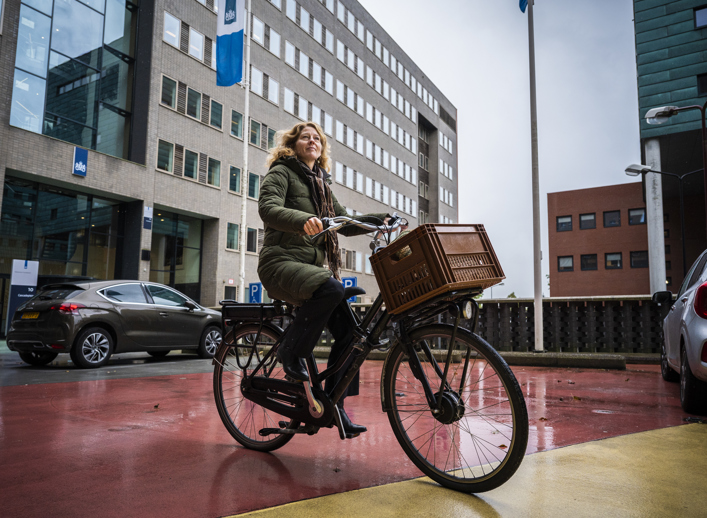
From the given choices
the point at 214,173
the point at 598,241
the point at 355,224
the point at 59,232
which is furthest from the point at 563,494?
the point at 598,241

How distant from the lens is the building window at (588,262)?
5132 centimetres

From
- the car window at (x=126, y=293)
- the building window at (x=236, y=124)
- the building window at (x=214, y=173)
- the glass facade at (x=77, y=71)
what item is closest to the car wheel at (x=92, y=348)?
the car window at (x=126, y=293)

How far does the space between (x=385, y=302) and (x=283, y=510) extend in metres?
1.13

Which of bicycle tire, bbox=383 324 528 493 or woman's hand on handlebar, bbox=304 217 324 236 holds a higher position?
woman's hand on handlebar, bbox=304 217 324 236

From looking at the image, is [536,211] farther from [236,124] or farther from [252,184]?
[252,184]

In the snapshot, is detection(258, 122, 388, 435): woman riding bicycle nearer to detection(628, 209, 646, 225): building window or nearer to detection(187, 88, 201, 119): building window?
detection(187, 88, 201, 119): building window

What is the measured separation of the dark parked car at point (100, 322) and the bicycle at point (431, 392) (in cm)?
737

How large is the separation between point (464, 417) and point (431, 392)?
21 centimetres

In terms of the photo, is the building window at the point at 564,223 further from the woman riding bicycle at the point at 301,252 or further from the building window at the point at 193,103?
the woman riding bicycle at the point at 301,252

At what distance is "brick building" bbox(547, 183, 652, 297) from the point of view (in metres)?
49.3

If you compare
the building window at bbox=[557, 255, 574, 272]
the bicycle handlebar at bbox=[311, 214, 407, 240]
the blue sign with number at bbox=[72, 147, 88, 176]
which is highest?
the blue sign with number at bbox=[72, 147, 88, 176]

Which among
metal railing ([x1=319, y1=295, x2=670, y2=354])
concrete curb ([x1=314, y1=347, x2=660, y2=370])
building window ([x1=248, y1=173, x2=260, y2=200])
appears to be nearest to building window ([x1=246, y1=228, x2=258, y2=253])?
building window ([x1=248, y1=173, x2=260, y2=200])

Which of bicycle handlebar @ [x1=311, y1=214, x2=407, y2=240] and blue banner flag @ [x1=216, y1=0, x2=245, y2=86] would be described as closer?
bicycle handlebar @ [x1=311, y1=214, x2=407, y2=240]

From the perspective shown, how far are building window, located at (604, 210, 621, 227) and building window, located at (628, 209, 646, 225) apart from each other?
2.95 feet
